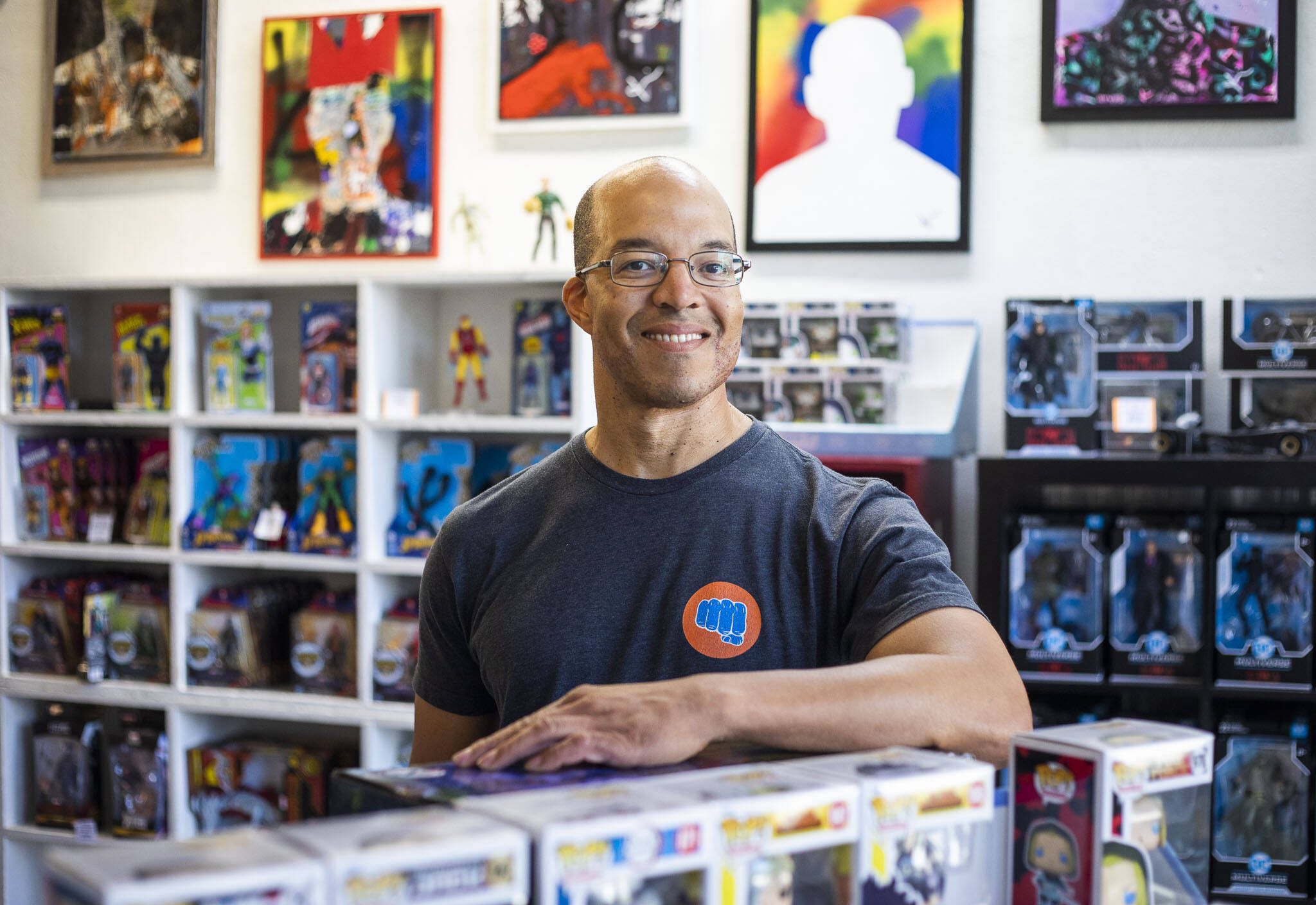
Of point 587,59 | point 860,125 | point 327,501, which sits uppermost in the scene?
point 587,59

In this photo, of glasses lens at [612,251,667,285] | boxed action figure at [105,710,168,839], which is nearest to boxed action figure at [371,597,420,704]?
boxed action figure at [105,710,168,839]

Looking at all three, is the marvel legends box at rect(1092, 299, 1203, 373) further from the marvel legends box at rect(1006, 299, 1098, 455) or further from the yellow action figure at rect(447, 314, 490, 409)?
the yellow action figure at rect(447, 314, 490, 409)

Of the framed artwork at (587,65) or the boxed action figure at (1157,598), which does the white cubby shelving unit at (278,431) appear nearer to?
the framed artwork at (587,65)

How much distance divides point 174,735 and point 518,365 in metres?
1.56

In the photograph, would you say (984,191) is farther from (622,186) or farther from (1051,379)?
(622,186)

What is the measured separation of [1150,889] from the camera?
90cm

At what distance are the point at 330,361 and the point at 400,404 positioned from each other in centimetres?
29

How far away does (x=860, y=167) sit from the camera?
140 inches

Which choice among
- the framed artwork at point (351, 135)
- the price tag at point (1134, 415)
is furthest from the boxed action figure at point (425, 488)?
the price tag at point (1134, 415)

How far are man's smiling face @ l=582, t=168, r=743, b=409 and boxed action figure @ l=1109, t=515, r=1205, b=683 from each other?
1.72m

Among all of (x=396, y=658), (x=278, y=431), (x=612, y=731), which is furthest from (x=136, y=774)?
(x=612, y=731)

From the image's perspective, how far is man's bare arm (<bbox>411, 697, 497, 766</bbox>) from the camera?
1.72 metres

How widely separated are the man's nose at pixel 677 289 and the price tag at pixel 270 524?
239 centimetres

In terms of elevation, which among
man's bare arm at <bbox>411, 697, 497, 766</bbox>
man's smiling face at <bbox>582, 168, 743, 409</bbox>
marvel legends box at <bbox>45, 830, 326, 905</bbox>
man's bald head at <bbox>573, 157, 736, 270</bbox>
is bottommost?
man's bare arm at <bbox>411, 697, 497, 766</bbox>
